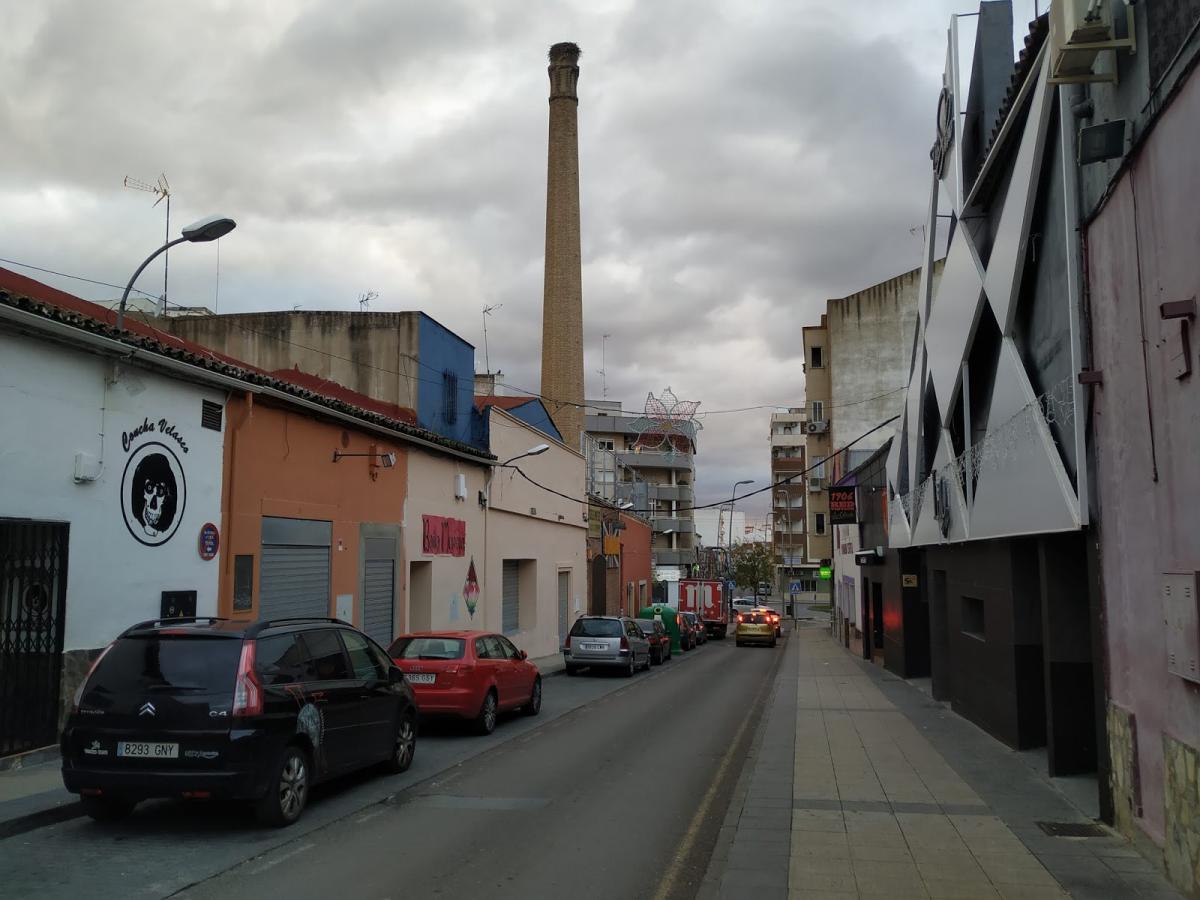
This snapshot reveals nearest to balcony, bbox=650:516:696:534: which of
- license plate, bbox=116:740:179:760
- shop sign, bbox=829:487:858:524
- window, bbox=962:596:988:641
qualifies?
shop sign, bbox=829:487:858:524

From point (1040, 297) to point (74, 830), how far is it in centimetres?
1015

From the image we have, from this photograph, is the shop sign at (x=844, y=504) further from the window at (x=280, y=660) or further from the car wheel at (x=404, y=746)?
the window at (x=280, y=660)

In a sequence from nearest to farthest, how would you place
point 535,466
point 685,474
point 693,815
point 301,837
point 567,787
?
point 301,837, point 693,815, point 567,787, point 535,466, point 685,474

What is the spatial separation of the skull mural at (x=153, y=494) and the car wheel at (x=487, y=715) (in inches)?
187

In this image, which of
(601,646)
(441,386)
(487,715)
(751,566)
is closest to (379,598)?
(487,715)

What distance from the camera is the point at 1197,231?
232 inches

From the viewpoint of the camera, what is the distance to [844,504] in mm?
28859

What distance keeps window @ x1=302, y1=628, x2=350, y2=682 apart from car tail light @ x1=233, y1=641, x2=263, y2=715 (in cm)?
95

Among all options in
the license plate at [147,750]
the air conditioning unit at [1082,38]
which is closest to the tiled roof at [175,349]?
the license plate at [147,750]

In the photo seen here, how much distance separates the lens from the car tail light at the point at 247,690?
7559mm

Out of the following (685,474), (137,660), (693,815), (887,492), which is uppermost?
(685,474)

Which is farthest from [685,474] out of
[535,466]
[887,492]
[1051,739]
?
[1051,739]

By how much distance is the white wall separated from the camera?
32.9 ft

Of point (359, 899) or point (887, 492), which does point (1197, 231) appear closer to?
point (359, 899)
